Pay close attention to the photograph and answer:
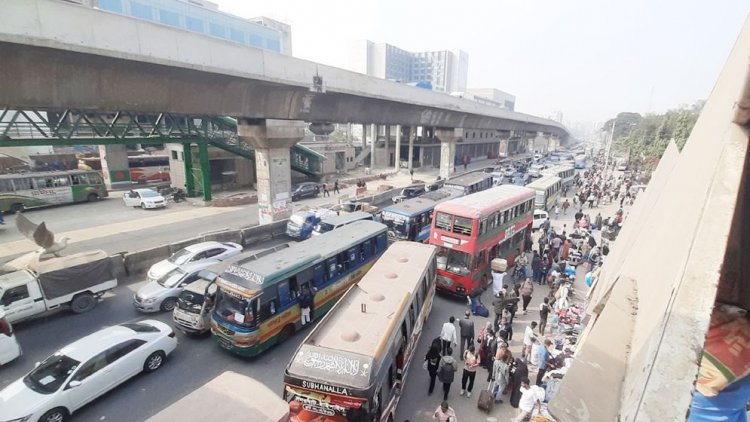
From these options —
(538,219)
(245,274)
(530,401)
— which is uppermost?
(245,274)

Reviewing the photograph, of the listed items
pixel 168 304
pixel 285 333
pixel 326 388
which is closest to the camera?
pixel 326 388

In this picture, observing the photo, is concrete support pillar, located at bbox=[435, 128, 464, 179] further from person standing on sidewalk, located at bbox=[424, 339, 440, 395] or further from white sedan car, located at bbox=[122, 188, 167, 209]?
person standing on sidewalk, located at bbox=[424, 339, 440, 395]

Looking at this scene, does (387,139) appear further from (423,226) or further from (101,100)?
(101,100)

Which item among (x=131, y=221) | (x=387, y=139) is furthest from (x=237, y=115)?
(x=387, y=139)

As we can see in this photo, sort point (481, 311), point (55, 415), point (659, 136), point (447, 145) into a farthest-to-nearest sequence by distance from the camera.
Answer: point (659, 136)
point (447, 145)
point (481, 311)
point (55, 415)

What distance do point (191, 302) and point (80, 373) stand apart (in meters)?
3.40

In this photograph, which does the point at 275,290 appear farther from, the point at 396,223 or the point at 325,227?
the point at 396,223

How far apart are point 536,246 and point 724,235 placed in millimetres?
19825

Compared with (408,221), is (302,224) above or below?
below

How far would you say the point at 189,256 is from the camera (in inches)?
553

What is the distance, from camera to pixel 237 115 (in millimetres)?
16875

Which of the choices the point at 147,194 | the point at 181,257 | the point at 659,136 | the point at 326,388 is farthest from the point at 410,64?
the point at 326,388

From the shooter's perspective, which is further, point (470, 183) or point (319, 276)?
point (470, 183)

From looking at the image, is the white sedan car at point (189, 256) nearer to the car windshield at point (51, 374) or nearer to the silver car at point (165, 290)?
the silver car at point (165, 290)
